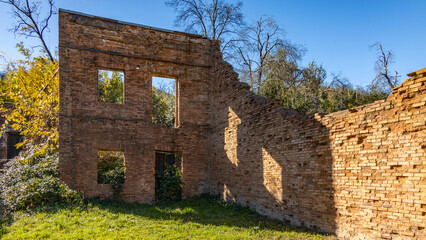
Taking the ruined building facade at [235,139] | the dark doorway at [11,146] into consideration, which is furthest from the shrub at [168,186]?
the dark doorway at [11,146]

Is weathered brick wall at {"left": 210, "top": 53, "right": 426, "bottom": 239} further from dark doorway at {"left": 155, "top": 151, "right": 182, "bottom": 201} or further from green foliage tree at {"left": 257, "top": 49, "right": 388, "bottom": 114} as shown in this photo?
green foliage tree at {"left": 257, "top": 49, "right": 388, "bottom": 114}

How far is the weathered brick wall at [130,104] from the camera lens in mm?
11164

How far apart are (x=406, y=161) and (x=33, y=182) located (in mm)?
10408

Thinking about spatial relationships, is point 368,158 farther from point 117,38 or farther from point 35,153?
point 35,153

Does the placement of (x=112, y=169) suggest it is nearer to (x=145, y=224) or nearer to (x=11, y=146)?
(x=145, y=224)

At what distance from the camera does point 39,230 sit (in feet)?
25.5

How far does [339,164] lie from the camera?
7.14 metres

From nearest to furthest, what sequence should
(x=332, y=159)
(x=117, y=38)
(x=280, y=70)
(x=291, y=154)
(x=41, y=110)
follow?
(x=332, y=159) → (x=291, y=154) → (x=117, y=38) → (x=41, y=110) → (x=280, y=70)

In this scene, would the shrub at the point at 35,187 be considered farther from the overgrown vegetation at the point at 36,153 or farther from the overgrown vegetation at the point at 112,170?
the overgrown vegetation at the point at 112,170

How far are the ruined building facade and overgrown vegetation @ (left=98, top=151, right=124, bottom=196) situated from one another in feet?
0.99

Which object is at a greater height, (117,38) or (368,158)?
(117,38)

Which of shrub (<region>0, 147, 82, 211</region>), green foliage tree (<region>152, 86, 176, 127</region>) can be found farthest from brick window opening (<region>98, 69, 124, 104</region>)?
shrub (<region>0, 147, 82, 211</region>)

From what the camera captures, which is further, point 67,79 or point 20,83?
point 20,83

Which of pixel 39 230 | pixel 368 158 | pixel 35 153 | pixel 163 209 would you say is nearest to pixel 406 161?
pixel 368 158
